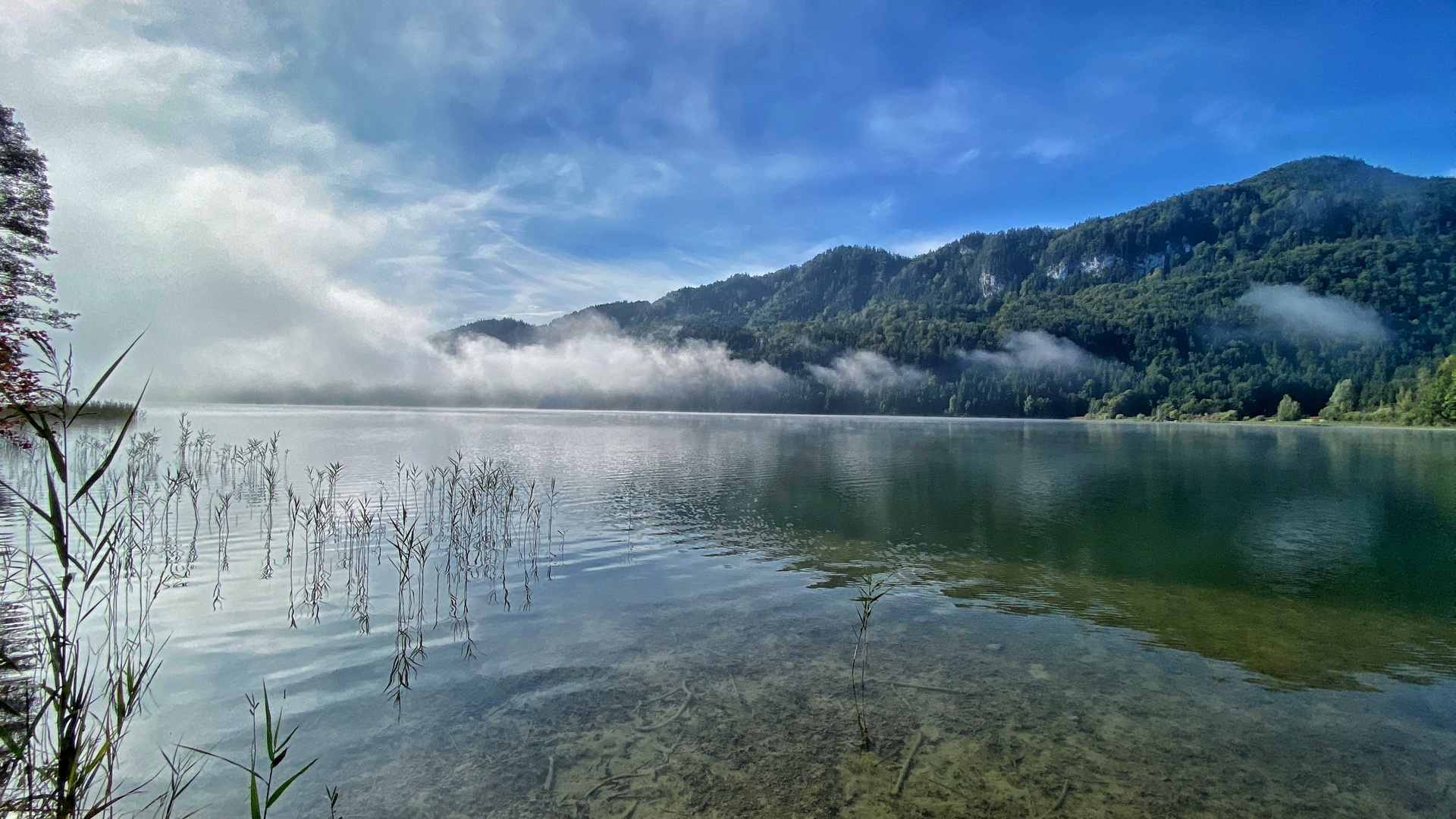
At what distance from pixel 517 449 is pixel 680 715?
41904 millimetres

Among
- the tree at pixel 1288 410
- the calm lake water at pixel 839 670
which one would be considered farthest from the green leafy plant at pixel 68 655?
the tree at pixel 1288 410

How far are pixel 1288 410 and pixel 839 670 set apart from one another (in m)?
203

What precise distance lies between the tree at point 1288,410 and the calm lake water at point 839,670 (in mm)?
176809

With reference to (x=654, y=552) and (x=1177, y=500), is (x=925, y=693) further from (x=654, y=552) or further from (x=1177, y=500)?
(x=1177, y=500)

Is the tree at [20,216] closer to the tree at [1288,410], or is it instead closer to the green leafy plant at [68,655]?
the green leafy plant at [68,655]

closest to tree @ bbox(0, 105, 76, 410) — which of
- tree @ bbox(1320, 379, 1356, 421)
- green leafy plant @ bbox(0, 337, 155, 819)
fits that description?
green leafy plant @ bbox(0, 337, 155, 819)

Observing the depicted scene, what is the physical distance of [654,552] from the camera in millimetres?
17906

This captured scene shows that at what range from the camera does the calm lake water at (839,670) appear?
23.1ft

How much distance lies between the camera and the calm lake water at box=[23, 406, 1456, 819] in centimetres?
703

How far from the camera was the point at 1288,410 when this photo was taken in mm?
158625

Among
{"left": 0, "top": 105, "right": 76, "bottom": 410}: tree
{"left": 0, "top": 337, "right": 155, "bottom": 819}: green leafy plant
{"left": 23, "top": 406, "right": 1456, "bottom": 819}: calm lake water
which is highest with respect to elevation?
{"left": 0, "top": 105, "right": 76, "bottom": 410}: tree

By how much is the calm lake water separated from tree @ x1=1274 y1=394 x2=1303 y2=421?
176809 millimetres

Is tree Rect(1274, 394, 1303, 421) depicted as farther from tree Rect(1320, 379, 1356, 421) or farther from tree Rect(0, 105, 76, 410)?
tree Rect(0, 105, 76, 410)

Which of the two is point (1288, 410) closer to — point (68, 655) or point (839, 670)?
point (839, 670)
